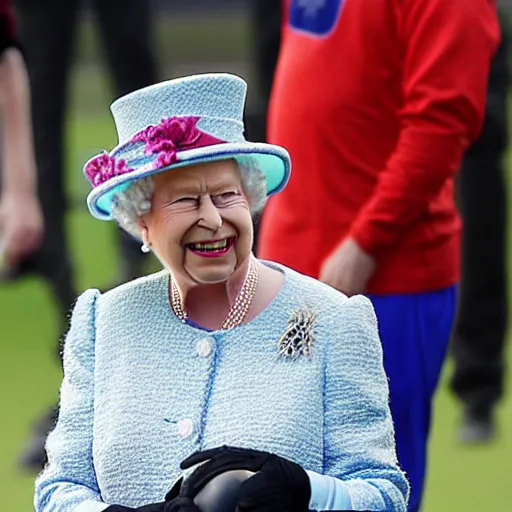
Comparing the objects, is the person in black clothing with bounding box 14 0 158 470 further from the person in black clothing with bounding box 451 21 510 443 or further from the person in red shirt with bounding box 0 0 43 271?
the person in black clothing with bounding box 451 21 510 443

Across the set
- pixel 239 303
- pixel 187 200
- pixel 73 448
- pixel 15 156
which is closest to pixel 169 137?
pixel 187 200

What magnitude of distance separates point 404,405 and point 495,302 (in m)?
2.13

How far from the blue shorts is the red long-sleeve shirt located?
4 centimetres

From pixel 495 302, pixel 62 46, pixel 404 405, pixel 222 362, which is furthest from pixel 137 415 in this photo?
pixel 62 46

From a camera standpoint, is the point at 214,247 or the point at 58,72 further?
the point at 58,72

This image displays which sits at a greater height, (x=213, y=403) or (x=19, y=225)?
(x=213, y=403)

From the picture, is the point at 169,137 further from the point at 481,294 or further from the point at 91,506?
the point at 481,294

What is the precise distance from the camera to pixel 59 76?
20.2 feet

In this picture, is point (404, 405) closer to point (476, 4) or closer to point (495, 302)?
point (476, 4)

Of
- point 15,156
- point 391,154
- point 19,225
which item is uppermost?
point 391,154

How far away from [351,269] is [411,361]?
0.25 m

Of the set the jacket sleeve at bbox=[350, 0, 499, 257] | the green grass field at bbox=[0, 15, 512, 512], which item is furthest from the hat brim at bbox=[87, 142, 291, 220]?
the green grass field at bbox=[0, 15, 512, 512]

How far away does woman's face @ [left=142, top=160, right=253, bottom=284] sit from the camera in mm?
2562

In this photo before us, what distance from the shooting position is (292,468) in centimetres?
238
